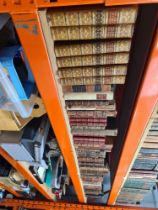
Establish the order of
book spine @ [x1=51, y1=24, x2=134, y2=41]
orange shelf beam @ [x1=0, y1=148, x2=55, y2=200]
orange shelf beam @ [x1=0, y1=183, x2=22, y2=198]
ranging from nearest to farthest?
1. book spine @ [x1=51, y1=24, x2=134, y2=41]
2. orange shelf beam @ [x1=0, y1=148, x2=55, y2=200]
3. orange shelf beam @ [x1=0, y1=183, x2=22, y2=198]

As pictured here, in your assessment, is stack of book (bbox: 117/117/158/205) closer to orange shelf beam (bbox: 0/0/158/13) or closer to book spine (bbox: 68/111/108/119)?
book spine (bbox: 68/111/108/119)

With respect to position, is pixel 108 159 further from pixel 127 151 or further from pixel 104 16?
pixel 104 16

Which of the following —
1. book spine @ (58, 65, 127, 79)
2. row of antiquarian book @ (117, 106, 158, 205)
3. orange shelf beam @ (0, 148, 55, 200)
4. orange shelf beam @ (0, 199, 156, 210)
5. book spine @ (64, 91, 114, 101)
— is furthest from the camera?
orange shelf beam @ (0, 199, 156, 210)

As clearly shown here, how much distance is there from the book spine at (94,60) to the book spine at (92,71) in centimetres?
2

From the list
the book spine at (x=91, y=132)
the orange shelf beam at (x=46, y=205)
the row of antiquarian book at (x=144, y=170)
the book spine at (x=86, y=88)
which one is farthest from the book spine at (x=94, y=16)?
the orange shelf beam at (x=46, y=205)

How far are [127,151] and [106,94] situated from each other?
33cm

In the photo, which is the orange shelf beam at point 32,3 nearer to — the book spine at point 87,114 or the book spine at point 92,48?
the book spine at point 92,48

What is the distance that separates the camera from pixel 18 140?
881mm

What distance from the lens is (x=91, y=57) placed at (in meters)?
0.56

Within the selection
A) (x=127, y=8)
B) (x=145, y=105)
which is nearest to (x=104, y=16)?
(x=127, y=8)

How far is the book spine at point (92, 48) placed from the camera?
522 millimetres

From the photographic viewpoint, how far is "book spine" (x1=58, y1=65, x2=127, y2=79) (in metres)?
0.60

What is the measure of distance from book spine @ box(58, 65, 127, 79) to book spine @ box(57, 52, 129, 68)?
0.06 feet

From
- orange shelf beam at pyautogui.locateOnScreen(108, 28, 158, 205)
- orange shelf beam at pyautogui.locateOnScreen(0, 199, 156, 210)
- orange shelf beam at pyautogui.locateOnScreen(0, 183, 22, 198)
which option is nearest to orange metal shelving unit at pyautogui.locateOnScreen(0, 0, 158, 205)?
orange shelf beam at pyautogui.locateOnScreen(108, 28, 158, 205)
